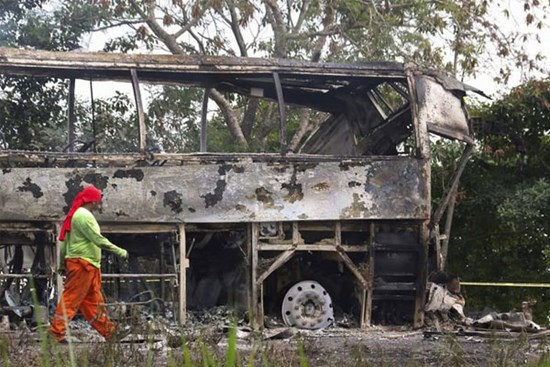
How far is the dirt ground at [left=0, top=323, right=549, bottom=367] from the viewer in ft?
18.7

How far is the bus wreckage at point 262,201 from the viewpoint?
472 inches

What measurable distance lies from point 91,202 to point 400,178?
176 inches

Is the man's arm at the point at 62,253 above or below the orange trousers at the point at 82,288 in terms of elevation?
above

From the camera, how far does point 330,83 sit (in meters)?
13.9

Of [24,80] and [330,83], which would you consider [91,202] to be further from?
[24,80]

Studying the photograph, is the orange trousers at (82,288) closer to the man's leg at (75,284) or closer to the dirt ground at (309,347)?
the man's leg at (75,284)

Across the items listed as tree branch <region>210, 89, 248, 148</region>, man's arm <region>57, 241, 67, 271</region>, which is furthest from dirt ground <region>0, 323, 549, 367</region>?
tree branch <region>210, 89, 248, 148</region>

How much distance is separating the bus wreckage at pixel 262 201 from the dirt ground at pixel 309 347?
0.78 m

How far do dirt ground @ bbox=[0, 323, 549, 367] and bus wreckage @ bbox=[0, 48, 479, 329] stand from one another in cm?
78

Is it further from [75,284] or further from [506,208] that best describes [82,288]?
[506,208]

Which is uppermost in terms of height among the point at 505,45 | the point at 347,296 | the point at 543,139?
the point at 505,45

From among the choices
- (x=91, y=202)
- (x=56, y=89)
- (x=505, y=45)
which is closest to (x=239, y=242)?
(x=91, y=202)

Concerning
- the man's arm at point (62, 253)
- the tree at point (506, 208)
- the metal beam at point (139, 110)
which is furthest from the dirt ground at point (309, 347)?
the tree at point (506, 208)

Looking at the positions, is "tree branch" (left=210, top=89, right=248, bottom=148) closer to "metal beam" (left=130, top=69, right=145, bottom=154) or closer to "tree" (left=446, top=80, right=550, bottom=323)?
"tree" (left=446, top=80, right=550, bottom=323)
